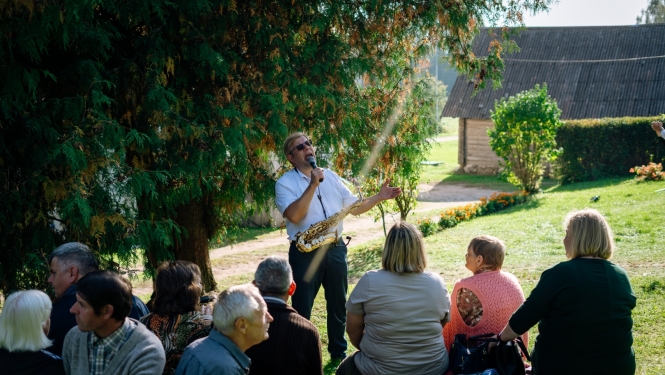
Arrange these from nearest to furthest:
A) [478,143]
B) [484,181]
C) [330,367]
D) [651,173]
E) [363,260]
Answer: [330,367], [363,260], [651,173], [484,181], [478,143]

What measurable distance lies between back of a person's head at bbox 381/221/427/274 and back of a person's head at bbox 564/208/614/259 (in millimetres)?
884

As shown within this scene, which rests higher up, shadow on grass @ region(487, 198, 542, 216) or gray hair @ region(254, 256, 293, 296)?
gray hair @ region(254, 256, 293, 296)

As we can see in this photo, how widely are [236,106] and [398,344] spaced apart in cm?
274

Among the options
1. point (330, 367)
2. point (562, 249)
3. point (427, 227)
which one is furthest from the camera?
point (427, 227)

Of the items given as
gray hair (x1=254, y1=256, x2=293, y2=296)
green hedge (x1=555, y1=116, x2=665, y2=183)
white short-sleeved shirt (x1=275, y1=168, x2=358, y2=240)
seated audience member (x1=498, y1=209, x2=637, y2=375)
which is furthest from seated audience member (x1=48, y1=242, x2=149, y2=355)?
green hedge (x1=555, y1=116, x2=665, y2=183)

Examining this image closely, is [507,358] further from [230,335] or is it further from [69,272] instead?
[69,272]

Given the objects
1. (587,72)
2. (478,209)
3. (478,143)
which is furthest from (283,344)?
(587,72)

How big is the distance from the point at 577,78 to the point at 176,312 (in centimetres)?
2456

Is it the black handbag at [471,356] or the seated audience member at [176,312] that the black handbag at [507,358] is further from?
the seated audience member at [176,312]

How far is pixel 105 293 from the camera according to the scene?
10.9ft

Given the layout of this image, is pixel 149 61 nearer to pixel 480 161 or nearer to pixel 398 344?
pixel 398 344

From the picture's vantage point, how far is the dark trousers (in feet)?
17.6

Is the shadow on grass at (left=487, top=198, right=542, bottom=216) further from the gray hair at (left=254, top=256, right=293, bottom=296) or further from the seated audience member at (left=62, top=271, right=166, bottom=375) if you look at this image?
the seated audience member at (left=62, top=271, right=166, bottom=375)

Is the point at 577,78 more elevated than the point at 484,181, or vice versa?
the point at 577,78
